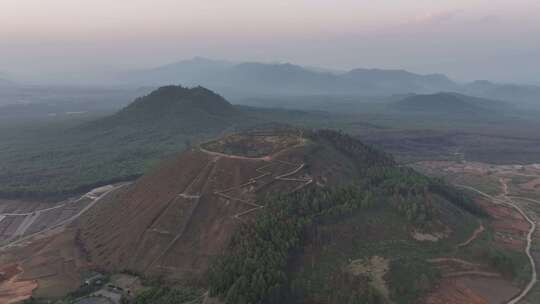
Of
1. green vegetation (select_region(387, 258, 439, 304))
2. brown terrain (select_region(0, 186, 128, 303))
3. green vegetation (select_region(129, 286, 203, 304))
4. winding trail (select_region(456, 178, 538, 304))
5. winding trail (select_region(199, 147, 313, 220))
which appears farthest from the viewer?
winding trail (select_region(199, 147, 313, 220))

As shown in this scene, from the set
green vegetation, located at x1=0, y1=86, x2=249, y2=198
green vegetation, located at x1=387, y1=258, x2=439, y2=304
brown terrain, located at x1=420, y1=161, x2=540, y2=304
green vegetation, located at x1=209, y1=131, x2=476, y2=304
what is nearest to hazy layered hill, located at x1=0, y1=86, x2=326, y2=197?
green vegetation, located at x1=0, y1=86, x2=249, y2=198

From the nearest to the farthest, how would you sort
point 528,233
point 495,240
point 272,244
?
1. point 272,244
2. point 495,240
3. point 528,233

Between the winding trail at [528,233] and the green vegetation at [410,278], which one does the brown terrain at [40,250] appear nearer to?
the green vegetation at [410,278]

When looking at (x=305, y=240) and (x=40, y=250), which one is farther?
(x=40, y=250)

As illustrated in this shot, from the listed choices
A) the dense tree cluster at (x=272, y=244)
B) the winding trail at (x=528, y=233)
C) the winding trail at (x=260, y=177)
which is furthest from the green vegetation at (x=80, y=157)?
the winding trail at (x=528, y=233)

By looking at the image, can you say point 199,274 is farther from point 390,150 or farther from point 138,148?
point 390,150

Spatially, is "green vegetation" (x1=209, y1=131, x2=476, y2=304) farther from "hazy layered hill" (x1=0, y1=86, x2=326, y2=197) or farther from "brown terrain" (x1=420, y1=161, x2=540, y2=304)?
"hazy layered hill" (x1=0, y1=86, x2=326, y2=197)

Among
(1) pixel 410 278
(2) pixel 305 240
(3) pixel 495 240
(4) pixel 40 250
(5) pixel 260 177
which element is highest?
(5) pixel 260 177

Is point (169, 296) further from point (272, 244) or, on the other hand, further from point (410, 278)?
point (410, 278)

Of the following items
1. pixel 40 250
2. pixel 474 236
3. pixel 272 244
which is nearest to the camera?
pixel 272 244

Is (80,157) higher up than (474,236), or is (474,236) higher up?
(80,157)

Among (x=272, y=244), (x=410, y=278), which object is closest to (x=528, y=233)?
(x=410, y=278)
